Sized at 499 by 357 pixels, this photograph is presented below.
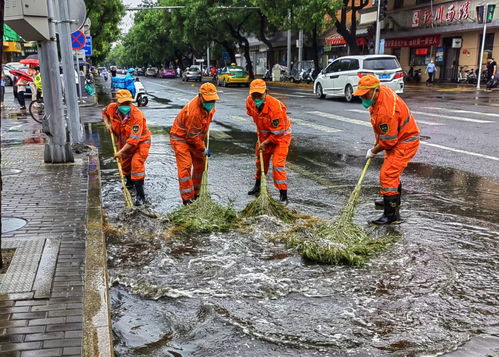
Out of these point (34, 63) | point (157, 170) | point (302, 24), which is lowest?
point (157, 170)

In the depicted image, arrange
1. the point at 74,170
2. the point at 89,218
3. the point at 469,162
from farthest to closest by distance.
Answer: the point at 469,162, the point at 74,170, the point at 89,218

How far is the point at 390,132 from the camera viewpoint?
5137 mm

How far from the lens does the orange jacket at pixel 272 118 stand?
5.93 metres

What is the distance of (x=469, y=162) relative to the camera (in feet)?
26.2

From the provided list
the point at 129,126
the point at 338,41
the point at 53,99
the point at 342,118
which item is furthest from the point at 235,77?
the point at 129,126

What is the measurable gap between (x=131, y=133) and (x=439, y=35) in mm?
27180

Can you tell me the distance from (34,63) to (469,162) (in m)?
17.4

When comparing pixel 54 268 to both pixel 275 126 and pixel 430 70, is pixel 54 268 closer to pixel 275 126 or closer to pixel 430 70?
pixel 275 126

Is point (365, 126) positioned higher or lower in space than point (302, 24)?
lower

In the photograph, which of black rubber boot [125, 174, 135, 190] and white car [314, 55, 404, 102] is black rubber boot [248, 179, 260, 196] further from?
white car [314, 55, 404, 102]

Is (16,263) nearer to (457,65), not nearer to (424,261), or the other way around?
(424,261)

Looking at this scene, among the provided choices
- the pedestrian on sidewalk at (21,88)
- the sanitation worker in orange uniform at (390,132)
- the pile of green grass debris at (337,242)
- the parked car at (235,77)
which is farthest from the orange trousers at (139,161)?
the parked car at (235,77)

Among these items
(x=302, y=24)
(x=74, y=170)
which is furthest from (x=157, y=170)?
(x=302, y=24)

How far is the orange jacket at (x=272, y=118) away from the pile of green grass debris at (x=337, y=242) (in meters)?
1.45
